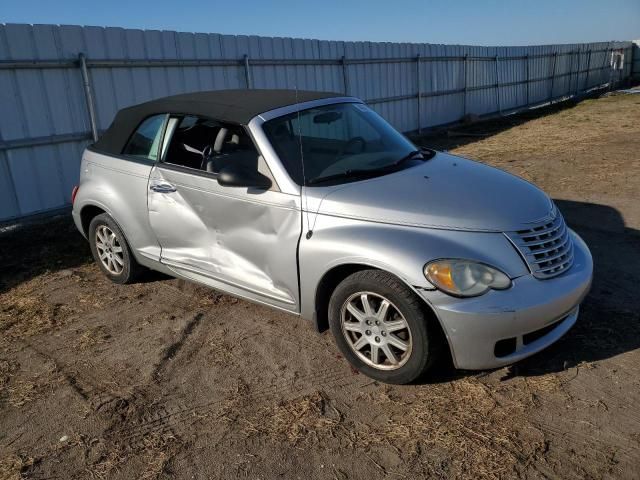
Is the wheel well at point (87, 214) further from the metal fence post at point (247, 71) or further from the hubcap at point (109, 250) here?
the metal fence post at point (247, 71)

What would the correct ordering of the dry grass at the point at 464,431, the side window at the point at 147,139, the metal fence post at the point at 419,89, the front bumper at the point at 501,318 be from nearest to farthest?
the dry grass at the point at 464,431, the front bumper at the point at 501,318, the side window at the point at 147,139, the metal fence post at the point at 419,89

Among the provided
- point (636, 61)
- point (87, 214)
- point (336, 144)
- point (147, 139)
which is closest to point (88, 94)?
point (87, 214)

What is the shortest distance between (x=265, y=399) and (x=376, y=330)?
0.78 meters

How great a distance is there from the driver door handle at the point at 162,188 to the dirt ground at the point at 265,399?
100 cm

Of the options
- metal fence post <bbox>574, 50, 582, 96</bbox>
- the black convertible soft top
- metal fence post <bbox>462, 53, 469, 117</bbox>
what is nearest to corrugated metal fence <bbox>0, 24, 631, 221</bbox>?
metal fence post <bbox>462, 53, 469, 117</bbox>

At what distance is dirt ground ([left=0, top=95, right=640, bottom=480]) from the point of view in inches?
107

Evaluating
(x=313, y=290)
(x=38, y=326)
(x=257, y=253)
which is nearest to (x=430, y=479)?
(x=313, y=290)

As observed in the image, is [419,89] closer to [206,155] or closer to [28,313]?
[206,155]

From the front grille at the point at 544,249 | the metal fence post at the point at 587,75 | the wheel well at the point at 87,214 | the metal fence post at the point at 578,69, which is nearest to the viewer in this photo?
the front grille at the point at 544,249

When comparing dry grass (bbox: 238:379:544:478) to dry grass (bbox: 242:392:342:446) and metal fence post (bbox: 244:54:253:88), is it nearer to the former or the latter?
dry grass (bbox: 242:392:342:446)

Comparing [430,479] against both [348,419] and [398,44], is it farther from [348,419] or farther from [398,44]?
[398,44]

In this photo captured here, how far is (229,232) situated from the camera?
3.96 meters

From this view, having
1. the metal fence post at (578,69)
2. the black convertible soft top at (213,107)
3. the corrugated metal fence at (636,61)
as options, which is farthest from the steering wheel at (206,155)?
the corrugated metal fence at (636,61)

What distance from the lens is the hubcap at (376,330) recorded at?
3180 millimetres
